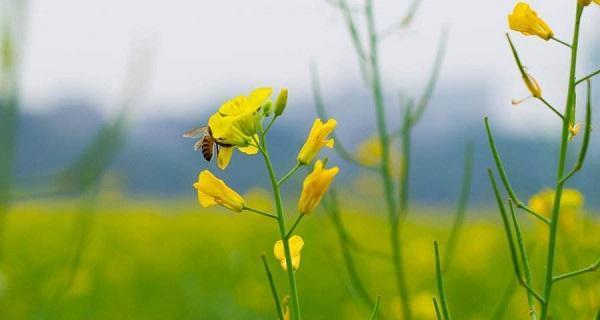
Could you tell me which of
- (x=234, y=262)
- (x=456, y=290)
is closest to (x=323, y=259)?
(x=456, y=290)

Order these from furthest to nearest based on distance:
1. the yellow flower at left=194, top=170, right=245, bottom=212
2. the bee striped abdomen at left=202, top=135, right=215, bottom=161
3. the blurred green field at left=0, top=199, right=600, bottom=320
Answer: the blurred green field at left=0, top=199, right=600, bottom=320 → the bee striped abdomen at left=202, top=135, right=215, bottom=161 → the yellow flower at left=194, top=170, right=245, bottom=212

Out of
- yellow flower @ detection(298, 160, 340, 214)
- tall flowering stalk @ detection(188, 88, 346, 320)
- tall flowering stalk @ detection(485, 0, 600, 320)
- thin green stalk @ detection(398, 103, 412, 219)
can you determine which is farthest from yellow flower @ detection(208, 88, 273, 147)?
thin green stalk @ detection(398, 103, 412, 219)

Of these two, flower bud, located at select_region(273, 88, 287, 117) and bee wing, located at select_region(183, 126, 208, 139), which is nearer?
flower bud, located at select_region(273, 88, 287, 117)

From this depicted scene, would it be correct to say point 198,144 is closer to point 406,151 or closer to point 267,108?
point 267,108

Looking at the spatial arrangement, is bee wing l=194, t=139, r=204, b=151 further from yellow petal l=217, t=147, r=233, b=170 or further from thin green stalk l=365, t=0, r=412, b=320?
thin green stalk l=365, t=0, r=412, b=320

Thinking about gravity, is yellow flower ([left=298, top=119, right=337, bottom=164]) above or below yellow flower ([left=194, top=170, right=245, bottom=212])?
above

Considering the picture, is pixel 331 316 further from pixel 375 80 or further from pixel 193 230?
pixel 193 230
